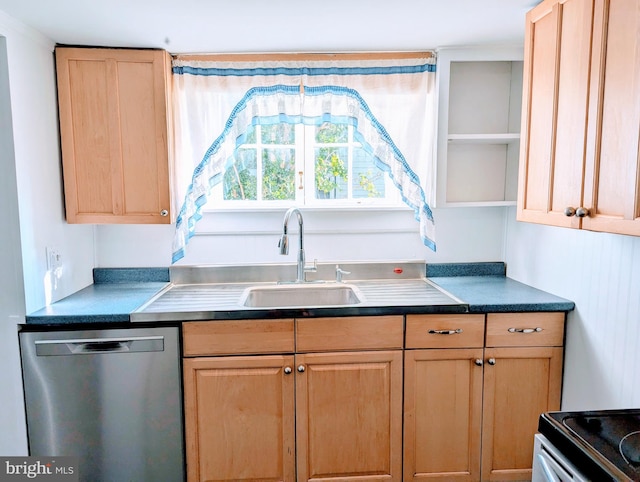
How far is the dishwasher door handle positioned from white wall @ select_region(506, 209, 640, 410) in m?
1.75

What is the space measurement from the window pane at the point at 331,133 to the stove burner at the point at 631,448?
→ 1774 millimetres

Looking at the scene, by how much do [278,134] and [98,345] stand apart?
4.39 ft

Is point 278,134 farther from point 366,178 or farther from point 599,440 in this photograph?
point 599,440

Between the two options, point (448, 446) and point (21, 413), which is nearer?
point (21, 413)

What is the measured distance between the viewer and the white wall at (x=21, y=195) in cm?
169

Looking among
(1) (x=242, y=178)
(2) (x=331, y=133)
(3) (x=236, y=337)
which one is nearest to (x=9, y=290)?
(3) (x=236, y=337)

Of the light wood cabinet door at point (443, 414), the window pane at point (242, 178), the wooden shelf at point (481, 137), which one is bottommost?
the light wood cabinet door at point (443, 414)

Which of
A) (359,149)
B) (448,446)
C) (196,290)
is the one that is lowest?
(448,446)

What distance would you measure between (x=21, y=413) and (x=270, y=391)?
1.02m

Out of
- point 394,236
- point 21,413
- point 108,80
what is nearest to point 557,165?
point 394,236

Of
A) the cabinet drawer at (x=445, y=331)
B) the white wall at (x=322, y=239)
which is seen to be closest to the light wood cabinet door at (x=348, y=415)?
the cabinet drawer at (x=445, y=331)

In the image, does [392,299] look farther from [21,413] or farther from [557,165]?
[21,413]

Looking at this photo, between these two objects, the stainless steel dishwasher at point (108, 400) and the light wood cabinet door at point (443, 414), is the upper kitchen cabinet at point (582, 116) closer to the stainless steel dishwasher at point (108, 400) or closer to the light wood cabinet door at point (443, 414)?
the light wood cabinet door at point (443, 414)

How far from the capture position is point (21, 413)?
1748mm
